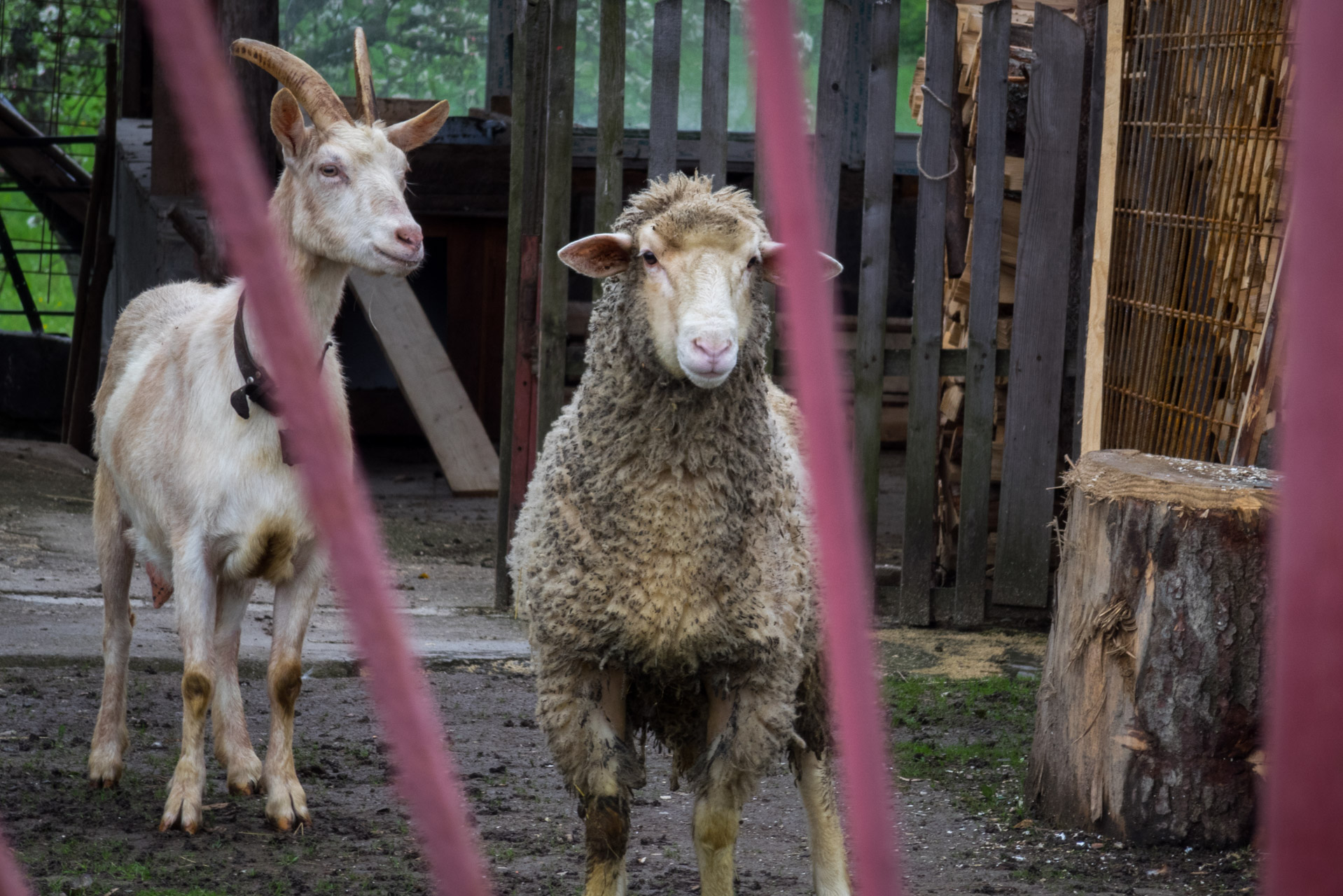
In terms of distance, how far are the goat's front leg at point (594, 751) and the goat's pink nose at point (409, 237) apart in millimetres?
1365

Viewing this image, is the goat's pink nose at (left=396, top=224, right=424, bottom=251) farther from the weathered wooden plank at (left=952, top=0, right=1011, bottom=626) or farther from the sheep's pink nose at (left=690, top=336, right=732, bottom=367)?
the weathered wooden plank at (left=952, top=0, right=1011, bottom=626)

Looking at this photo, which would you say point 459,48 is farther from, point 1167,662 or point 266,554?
point 1167,662

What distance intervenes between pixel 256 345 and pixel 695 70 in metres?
8.32

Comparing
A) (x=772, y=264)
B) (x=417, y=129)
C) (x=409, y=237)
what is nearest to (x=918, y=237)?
(x=417, y=129)

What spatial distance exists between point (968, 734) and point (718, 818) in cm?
186

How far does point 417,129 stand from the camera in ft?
13.2

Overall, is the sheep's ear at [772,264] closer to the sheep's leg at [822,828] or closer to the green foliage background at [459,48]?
the sheep's leg at [822,828]

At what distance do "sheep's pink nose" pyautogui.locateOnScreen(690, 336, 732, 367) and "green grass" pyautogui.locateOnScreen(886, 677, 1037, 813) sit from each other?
1829mm

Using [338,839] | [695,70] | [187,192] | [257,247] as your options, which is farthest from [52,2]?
[257,247]

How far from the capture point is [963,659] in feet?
16.9

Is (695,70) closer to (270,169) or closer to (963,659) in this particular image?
(270,169)

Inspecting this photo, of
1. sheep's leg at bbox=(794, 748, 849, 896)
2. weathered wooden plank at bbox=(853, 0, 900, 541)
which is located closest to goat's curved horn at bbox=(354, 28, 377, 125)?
weathered wooden plank at bbox=(853, 0, 900, 541)

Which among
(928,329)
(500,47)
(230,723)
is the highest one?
(500,47)

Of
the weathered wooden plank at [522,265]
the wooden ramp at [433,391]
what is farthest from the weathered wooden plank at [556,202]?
the wooden ramp at [433,391]
